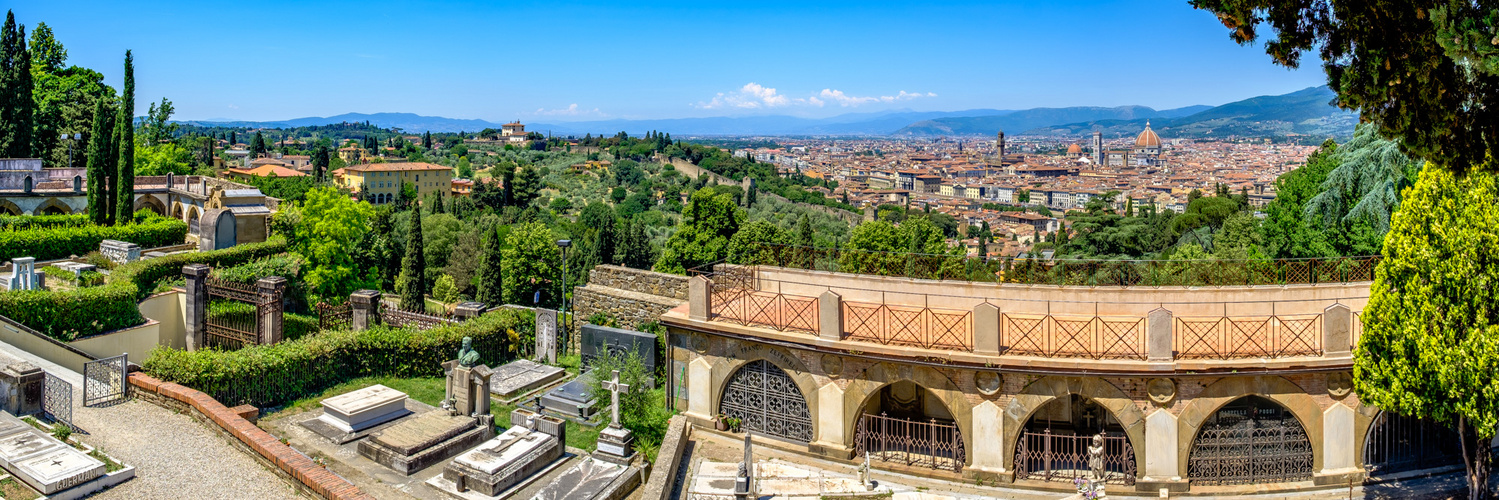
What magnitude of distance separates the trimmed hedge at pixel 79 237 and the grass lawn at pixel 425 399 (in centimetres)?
1294

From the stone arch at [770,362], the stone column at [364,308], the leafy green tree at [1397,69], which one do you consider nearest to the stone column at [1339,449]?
the leafy green tree at [1397,69]

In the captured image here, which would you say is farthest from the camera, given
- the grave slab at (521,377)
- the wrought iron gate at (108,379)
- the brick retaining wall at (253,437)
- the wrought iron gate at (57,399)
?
the grave slab at (521,377)

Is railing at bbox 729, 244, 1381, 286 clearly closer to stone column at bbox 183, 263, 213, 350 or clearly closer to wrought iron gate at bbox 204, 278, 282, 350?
wrought iron gate at bbox 204, 278, 282, 350

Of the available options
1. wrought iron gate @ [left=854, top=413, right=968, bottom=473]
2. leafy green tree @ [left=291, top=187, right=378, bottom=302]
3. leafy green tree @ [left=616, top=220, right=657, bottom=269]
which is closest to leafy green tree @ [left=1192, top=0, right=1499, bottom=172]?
wrought iron gate @ [left=854, top=413, right=968, bottom=473]

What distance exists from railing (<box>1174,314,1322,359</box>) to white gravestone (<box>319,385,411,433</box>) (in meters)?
10.5

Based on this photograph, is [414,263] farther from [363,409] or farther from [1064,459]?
[1064,459]

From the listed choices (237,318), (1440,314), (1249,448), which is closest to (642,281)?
(237,318)

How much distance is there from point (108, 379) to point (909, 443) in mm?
10788

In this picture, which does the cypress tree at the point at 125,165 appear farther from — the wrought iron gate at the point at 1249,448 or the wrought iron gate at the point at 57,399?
the wrought iron gate at the point at 1249,448

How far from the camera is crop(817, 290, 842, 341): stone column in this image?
11172 millimetres

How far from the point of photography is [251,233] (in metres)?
27.2

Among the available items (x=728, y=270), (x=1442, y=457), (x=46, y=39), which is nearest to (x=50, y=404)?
(x=728, y=270)

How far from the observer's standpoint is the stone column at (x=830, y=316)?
11.2 meters

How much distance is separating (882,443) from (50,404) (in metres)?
10.5
